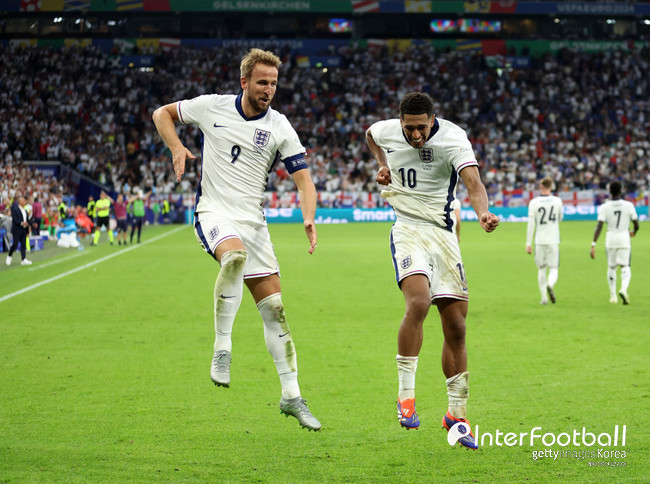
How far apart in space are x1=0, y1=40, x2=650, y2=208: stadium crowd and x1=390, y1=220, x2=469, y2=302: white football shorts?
3922cm

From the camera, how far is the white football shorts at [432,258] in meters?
6.27

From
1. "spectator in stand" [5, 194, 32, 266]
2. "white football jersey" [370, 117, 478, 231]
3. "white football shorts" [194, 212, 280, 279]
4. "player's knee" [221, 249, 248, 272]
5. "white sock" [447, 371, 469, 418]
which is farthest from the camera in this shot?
"spectator in stand" [5, 194, 32, 266]

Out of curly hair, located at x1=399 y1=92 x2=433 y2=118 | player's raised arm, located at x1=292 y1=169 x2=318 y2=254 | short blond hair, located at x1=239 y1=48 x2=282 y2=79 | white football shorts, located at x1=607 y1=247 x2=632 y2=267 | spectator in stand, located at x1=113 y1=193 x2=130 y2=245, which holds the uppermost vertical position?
short blond hair, located at x1=239 y1=48 x2=282 y2=79

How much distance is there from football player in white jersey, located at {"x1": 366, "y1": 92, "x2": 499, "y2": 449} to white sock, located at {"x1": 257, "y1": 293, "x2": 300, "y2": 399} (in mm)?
815

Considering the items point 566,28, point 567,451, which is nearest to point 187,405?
point 567,451

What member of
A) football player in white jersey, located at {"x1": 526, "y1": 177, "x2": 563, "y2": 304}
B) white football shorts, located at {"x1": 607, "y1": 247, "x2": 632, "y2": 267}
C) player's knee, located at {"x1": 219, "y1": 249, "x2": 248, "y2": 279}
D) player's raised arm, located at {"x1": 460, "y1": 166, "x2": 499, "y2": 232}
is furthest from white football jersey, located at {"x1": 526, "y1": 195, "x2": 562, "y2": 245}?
player's knee, located at {"x1": 219, "y1": 249, "x2": 248, "y2": 279}

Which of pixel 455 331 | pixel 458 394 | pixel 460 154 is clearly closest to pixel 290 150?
pixel 460 154

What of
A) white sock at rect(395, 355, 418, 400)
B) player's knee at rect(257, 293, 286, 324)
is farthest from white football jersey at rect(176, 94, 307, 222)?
white sock at rect(395, 355, 418, 400)

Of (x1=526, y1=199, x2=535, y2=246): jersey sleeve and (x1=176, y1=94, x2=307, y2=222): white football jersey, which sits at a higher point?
(x1=176, y1=94, x2=307, y2=222): white football jersey

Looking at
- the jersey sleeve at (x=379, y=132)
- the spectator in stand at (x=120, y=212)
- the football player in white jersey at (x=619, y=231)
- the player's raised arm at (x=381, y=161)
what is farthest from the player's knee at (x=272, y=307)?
the spectator in stand at (x=120, y=212)

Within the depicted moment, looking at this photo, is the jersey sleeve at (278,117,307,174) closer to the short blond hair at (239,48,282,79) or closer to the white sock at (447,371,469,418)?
the short blond hair at (239,48,282,79)

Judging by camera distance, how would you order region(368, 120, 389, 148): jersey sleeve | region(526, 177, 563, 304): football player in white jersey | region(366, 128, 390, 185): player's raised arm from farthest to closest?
region(526, 177, 563, 304): football player in white jersey < region(368, 120, 389, 148): jersey sleeve < region(366, 128, 390, 185): player's raised arm

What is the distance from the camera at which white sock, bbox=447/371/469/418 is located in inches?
244

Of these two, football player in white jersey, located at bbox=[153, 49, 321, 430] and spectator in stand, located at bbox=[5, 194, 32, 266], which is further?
spectator in stand, located at bbox=[5, 194, 32, 266]
